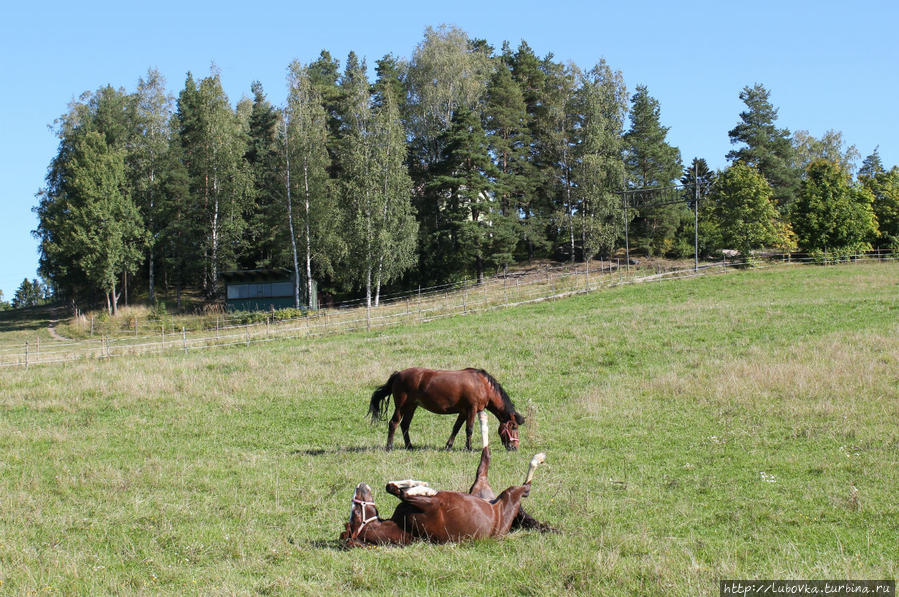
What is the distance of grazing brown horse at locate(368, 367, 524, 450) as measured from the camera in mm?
12180

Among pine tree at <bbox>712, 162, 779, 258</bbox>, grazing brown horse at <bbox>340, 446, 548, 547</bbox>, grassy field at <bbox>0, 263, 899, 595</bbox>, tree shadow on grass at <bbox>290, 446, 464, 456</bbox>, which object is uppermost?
pine tree at <bbox>712, 162, 779, 258</bbox>

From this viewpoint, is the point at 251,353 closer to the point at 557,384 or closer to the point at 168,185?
the point at 557,384

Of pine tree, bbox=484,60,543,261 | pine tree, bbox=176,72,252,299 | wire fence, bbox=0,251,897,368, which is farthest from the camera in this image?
pine tree, bbox=484,60,543,261

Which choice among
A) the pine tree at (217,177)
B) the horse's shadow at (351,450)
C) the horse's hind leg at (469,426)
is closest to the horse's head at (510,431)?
the horse's hind leg at (469,426)

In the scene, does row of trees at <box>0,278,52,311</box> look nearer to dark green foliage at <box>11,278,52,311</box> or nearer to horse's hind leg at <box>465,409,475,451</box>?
dark green foliage at <box>11,278,52,311</box>

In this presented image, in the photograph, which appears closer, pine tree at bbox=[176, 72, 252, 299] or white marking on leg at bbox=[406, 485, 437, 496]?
white marking on leg at bbox=[406, 485, 437, 496]

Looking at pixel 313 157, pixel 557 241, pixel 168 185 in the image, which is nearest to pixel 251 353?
pixel 313 157

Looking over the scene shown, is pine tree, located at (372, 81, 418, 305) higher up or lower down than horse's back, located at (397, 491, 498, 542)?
higher up

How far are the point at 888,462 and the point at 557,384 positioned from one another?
9.53 m

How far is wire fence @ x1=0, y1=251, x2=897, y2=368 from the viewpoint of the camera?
34375 mm

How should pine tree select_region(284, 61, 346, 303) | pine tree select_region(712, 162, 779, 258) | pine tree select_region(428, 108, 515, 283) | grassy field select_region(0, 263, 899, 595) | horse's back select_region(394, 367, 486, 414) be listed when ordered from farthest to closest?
pine tree select_region(428, 108, 515, 283), pine tree select_region(712, 162, 779, 258), pine tree select_region(284, 61, 346, 303), horse's back select_region(394, 367, 486, 414), grassy field select_region(0, 263, 899, 595)

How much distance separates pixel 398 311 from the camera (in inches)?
1667

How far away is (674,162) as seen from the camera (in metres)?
63.3

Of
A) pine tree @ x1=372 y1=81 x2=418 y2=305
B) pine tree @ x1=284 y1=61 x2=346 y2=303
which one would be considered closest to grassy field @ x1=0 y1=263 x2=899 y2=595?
pine tree @ x1=372 y1=81 x2=418 y2=305
